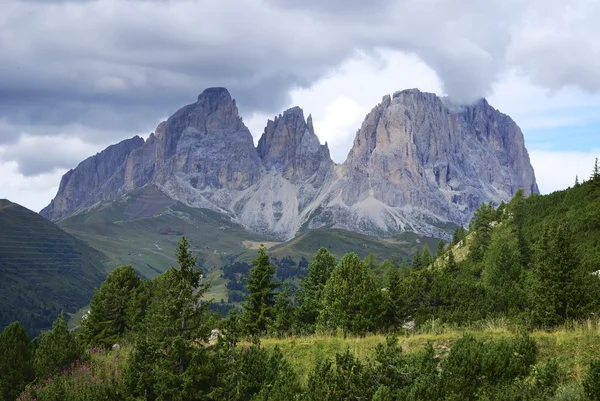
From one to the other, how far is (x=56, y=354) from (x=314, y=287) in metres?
32.6

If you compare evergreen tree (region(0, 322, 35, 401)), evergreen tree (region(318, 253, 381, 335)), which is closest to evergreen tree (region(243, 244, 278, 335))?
evergreen tree (region(318, 253, 381, 335))

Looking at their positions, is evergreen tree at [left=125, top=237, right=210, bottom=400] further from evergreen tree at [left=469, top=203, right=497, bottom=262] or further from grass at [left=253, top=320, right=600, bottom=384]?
evergreen tree at [left=469, top=203, right=497, bottom=262]

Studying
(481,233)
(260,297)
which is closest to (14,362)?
(260,297)

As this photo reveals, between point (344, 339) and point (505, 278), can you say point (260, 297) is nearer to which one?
point (505, 278)

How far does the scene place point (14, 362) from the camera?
3002 centimetres

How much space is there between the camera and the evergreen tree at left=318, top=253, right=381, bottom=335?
109 feet

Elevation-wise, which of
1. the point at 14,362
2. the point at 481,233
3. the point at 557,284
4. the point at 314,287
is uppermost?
the point at 481,233

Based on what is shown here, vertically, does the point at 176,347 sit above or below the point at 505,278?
below

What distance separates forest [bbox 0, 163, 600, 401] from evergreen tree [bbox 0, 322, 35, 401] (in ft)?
0.22

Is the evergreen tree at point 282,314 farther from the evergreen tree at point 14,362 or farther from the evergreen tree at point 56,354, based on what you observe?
the evergreen tree at point 14,362

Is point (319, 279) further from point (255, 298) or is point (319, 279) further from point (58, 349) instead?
point (58, 349)

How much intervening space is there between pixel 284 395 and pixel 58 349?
651 inches

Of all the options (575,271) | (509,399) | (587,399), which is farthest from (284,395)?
(575,271)

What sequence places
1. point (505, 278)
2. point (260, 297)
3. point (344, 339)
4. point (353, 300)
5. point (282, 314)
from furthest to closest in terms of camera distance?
point (260, 297) < point (505, 278) < point (282, 314) < point (353, 300) < point (344, 339)
